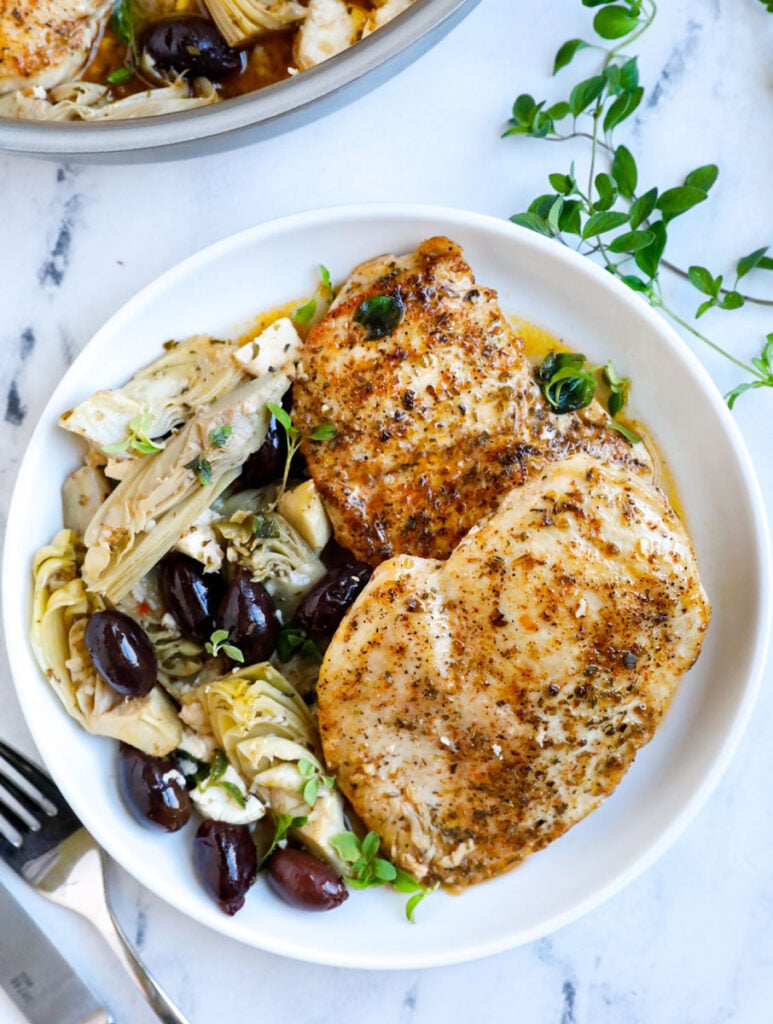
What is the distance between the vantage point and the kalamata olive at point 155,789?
2.34m

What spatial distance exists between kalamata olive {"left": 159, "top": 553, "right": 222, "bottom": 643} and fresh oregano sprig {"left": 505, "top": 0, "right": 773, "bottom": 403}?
3.85 feet

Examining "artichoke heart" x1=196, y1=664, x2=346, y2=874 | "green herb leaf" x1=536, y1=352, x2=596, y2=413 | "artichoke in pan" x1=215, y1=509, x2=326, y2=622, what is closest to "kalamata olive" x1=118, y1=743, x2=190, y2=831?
"artichoke heart" x1=196, y1=664, x2=346, y2=874

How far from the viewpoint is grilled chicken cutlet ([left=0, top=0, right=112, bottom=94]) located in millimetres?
2396

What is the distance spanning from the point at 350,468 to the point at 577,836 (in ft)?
3.59

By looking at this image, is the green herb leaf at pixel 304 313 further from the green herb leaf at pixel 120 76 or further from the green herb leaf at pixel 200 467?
the green herb leaf at pixel 120 76

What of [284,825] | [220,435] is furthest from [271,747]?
[220,435]

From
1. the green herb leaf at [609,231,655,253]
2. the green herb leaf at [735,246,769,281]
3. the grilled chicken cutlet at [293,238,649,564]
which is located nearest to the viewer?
the grilled chicken cutlet at [293,238,649,564]

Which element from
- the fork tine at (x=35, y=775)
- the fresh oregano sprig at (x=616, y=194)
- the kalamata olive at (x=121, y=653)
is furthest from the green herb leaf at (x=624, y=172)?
the fork tine at (x=35, y=775)

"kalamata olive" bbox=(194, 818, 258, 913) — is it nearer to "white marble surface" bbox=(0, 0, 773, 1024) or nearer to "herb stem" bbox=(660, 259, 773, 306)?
"white marble surface" bbox=(0, 0, 773, 1024)

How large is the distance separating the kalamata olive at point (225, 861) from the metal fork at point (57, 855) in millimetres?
364

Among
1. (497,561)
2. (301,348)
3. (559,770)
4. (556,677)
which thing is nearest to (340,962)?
(559,770)

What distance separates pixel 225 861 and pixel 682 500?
1.43m

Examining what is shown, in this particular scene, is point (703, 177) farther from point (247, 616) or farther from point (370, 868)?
point (370, 868)

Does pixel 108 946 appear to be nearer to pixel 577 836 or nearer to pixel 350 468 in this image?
pixel 577 836
